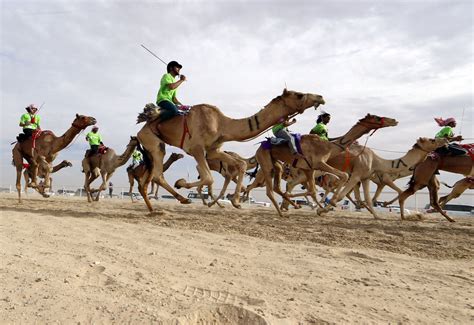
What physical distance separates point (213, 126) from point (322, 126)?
17.4 feet

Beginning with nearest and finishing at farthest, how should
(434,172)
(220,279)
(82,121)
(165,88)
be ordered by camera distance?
1. (220,279)
2. (165,88)
3. (82,121)
4. (434,172)

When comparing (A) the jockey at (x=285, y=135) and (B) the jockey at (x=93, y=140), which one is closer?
(A) the jockey at (x=285, y=135)

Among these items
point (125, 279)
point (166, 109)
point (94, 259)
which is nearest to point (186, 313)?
point (125, 279)

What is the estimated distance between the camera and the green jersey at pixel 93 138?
58.5 feet

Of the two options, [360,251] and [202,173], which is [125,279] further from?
[202,173]

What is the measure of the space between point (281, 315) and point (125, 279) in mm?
1427

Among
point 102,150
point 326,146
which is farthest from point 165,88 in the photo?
point 102,150

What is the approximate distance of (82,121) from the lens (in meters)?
12.4

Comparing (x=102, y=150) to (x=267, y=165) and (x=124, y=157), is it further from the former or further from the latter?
(x=267, y=165)

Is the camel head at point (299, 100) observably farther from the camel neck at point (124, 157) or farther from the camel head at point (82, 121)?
the camel neck at point (124, 157)

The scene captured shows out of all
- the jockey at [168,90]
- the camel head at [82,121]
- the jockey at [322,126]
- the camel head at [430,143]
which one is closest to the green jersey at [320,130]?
the jockey at [322,126]

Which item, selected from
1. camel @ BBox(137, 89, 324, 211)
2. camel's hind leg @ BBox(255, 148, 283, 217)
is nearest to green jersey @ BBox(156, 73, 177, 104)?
camel @ BBox(137, 89, 324, 211)

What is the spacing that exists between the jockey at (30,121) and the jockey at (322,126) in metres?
8.85

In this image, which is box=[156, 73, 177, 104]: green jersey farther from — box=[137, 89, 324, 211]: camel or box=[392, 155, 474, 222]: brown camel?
box=[392, 155, 474, 222]: brown camel
